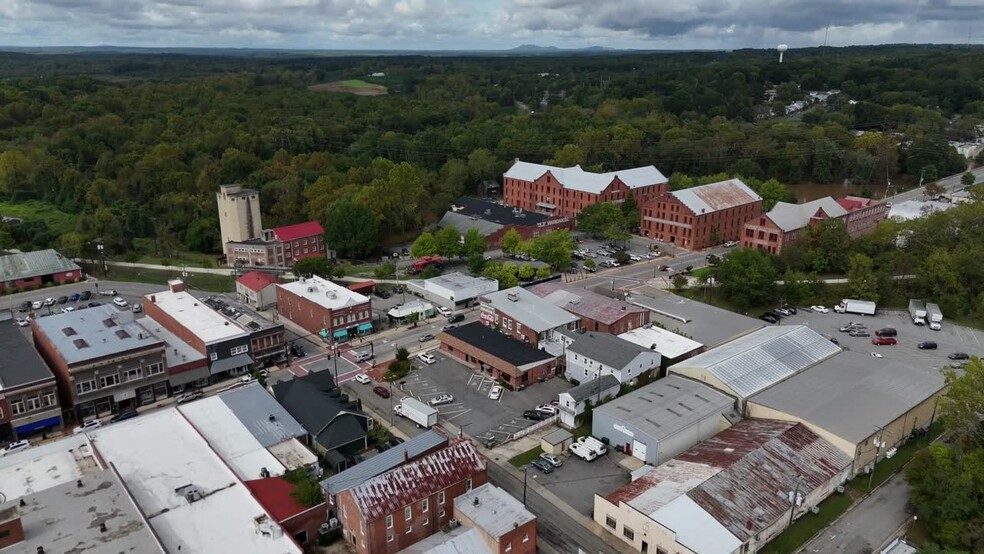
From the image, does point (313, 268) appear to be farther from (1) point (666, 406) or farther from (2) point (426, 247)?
(1) point (666, 406)

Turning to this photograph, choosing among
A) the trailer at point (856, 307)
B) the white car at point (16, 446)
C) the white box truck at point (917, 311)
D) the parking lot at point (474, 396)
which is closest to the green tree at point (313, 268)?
the parking lot at point (474, 396)

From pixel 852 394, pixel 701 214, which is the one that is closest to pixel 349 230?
pixel 701 214

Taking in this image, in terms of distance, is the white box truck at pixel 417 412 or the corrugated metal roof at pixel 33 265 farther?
the corrugated metal roof at pixel 33 265

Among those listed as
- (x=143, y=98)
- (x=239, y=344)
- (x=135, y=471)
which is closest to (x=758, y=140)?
(x=239, y=344)

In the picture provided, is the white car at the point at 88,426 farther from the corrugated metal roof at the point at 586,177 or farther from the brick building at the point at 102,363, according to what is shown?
the corrugated metal roof at the point at 586,177

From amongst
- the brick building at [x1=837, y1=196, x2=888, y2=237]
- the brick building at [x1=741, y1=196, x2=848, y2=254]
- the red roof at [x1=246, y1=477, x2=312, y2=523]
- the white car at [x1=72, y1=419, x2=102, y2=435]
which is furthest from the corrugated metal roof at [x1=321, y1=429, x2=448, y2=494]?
the brick building at [x1=837, y1=196, x2=888, y2=237]

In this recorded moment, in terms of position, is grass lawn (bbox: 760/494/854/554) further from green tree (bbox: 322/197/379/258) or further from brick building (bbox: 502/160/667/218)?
brick building (bbox: 502/160/667/218)
